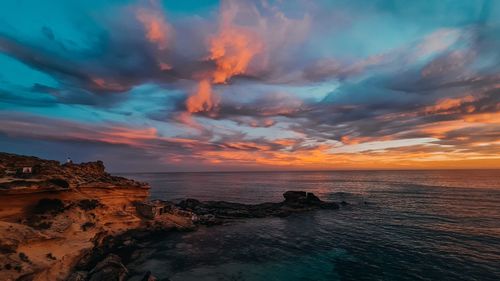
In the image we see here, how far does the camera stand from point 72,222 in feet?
78.7

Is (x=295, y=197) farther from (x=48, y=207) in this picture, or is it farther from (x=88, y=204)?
(x=48, y=207)

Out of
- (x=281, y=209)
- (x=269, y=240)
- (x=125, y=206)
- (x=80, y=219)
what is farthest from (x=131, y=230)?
(x=281, y=209)

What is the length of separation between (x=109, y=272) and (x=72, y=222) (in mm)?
7584

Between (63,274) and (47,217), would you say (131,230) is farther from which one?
(63,274)

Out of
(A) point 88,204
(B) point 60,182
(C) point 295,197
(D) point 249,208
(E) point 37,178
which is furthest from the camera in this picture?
(C) point 295,197

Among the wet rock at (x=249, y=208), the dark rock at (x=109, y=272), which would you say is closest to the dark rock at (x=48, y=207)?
the dark rock at (x=109, y=272)

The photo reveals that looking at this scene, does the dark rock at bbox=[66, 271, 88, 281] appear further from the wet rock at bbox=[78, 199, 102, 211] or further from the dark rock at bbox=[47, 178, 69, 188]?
the dark rock at bbox=[47, 178, 69, 188]

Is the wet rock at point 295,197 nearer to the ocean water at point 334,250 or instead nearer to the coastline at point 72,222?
the ocean water at point 334,250

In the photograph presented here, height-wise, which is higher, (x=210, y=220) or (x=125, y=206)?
(x=125, y=206)

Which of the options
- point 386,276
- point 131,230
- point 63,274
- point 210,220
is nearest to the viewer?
point 63,274

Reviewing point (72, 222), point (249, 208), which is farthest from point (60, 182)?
point (249, 208)

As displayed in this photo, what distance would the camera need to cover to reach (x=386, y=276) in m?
22.4

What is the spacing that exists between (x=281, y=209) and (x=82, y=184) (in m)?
38.5

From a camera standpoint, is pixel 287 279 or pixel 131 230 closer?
pixel 287 279
